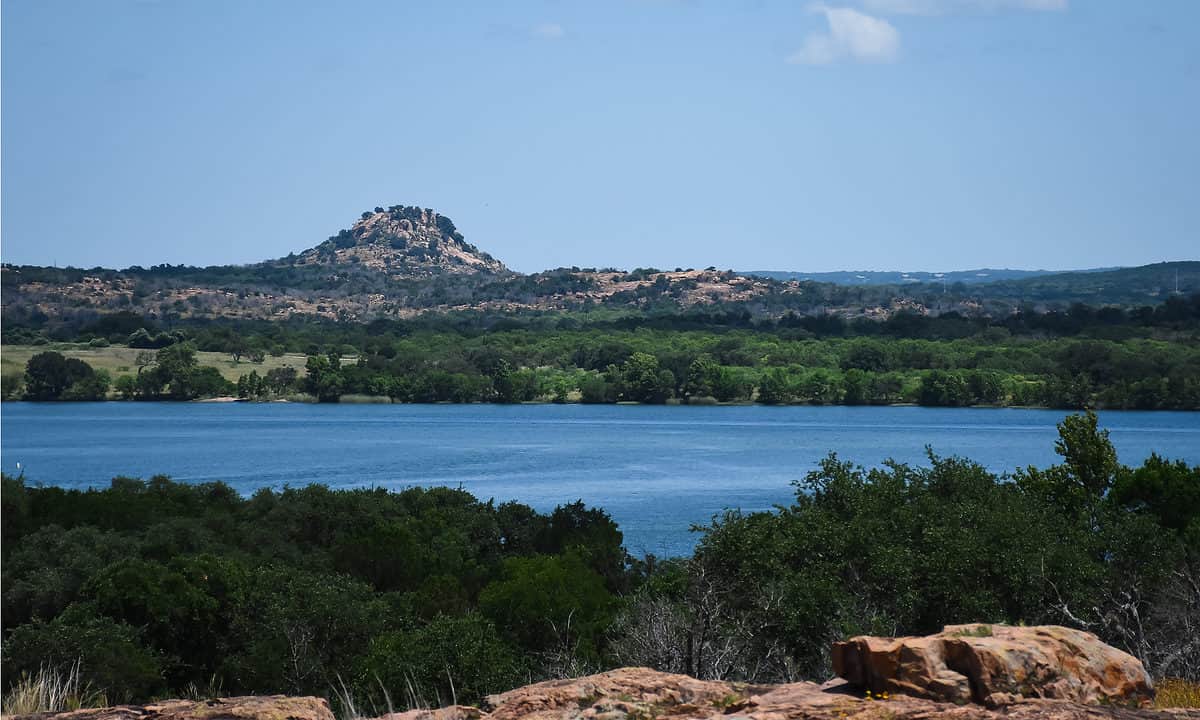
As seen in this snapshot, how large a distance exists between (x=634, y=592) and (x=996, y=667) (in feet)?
62.2

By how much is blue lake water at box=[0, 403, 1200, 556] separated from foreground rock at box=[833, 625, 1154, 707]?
41.8 m

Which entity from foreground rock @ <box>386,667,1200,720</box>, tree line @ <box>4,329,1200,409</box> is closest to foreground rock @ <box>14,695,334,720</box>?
foreground rock @ <box>386,667,1200,720</box>

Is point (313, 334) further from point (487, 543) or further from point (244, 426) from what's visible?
point (487, 543)

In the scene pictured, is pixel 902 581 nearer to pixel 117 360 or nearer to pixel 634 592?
pixel 634 592

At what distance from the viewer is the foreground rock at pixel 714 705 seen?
874 centimetres

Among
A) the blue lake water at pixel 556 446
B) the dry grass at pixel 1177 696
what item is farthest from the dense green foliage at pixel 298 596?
the blue lake water at pixel 556 446

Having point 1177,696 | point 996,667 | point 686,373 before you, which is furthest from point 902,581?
point 686,373

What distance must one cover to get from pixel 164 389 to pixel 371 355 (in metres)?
27.2

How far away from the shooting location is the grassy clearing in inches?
5241

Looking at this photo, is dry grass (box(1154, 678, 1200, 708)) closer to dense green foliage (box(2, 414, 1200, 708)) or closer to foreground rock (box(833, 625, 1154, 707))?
foreground rock (box(833, 625, 1154, 707))

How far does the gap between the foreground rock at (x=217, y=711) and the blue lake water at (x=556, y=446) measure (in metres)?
42.3

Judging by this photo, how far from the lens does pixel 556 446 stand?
339 feet

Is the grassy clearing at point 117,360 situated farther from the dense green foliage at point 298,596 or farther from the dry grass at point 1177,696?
the dry grass at point 1177,696

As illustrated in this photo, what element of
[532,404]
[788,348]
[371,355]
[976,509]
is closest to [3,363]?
[371,355]
